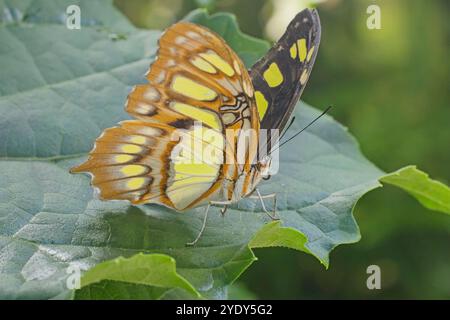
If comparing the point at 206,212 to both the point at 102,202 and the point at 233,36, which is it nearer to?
the point at 102,202

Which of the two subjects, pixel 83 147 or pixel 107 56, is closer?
pixel 83 147

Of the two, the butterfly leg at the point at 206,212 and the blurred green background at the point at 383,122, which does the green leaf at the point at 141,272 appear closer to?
the butterfly leg at the point at 206,212

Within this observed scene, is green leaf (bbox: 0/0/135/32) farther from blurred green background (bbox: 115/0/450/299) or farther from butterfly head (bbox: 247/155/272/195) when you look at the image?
blurred green background (bbox: 115/0/450/299)

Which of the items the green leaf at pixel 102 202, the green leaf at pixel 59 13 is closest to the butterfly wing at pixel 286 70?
the green leaf at pixel 102 202

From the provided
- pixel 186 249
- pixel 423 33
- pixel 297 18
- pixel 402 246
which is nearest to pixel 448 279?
pixel 402 246

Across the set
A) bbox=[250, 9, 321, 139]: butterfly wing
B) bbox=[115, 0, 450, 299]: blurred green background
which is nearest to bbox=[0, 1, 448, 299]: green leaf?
bbox=[250, 9, 321, 139]: butterfly wing

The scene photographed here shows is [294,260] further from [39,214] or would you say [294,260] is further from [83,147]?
[39,214]

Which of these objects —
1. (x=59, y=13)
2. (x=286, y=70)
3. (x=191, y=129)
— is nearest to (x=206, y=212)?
(x=191, y=129)
